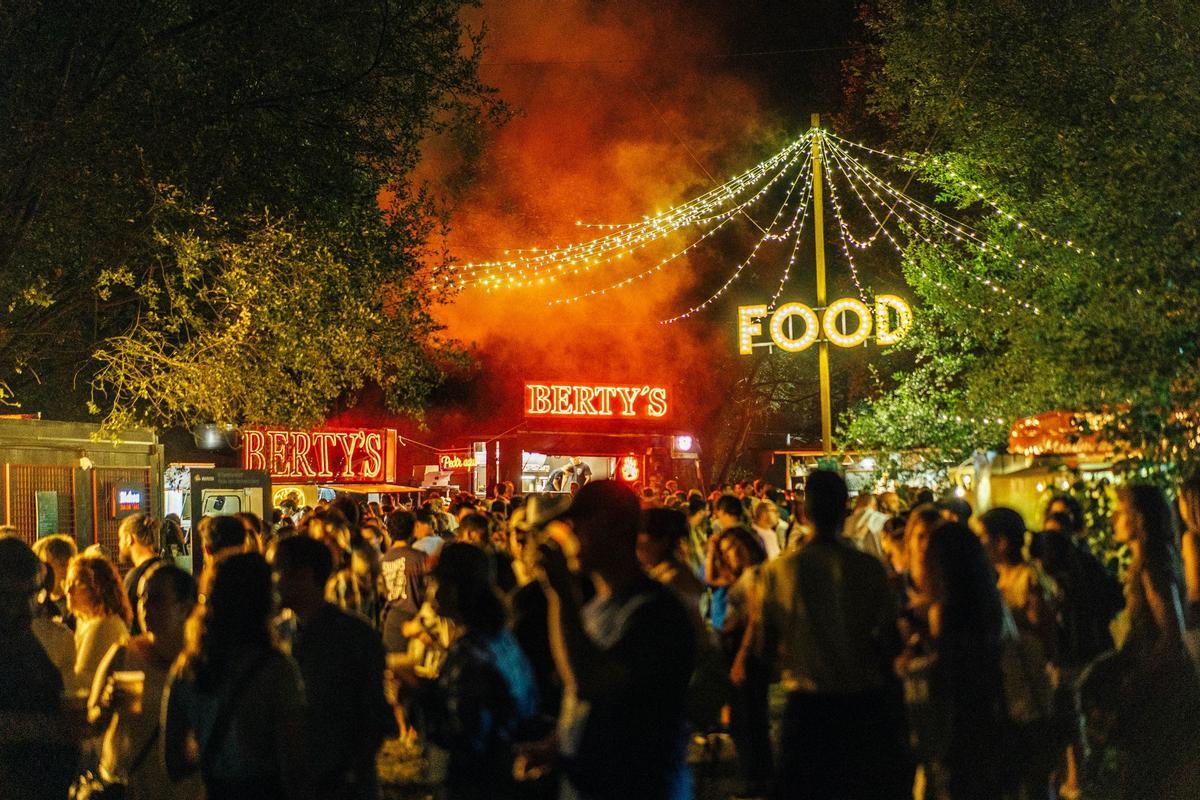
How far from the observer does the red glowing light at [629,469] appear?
32031 mm

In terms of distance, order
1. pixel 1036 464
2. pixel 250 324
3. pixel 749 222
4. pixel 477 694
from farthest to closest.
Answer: pixel 749 222, pixel 250 324, pixel 1036 464, pixel 477 694

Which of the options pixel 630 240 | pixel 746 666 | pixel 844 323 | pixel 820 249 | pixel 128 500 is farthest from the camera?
pixel 630 240

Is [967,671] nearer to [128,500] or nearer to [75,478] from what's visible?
[75,478]

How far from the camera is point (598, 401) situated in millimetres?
34156

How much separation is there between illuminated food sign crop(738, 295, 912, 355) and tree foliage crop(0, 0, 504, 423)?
9.12m

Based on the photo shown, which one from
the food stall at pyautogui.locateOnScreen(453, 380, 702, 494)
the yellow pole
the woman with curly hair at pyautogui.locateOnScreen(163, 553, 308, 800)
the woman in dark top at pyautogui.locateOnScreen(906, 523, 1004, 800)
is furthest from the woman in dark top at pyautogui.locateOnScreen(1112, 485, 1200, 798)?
the food stall at pyautogui.locateOnScreen(453, 380, 702, 494)

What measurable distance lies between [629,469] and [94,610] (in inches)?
1052

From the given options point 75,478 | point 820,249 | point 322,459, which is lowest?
point 75,478

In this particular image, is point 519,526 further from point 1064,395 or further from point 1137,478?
point 1064,395

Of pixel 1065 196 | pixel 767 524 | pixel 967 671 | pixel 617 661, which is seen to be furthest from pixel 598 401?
pixel 617 661

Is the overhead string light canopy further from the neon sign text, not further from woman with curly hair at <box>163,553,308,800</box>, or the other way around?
woman with curly hair at <box>163,553,308,800</box>

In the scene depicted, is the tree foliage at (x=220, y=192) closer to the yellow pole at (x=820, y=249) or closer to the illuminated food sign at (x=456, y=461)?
the yellow pole at (x=820, y=249)

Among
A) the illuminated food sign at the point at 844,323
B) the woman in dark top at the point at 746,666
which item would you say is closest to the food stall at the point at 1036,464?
the woman in dark top at the point at 746,666

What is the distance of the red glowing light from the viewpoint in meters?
32.0
